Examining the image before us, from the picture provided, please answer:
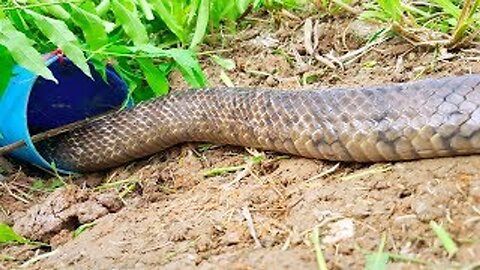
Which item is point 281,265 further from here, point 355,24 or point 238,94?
point 355,24

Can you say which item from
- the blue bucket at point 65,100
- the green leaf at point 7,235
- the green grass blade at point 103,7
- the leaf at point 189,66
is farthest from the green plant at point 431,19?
the green leaf at point 7,235

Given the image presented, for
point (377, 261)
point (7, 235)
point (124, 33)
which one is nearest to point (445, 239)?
point (377, 261)

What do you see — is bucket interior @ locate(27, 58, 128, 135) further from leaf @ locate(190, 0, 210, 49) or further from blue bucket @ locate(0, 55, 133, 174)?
leaf @ locate(190, 0, 210, 49)

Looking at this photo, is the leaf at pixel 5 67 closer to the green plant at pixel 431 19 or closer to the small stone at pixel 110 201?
the small stone at pixel 110 201

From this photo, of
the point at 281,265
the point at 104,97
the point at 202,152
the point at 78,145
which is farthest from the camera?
the point at 104,97

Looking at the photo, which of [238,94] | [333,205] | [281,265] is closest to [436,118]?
[333,205]

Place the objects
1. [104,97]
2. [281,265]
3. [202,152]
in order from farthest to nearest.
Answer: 1. [104,97]
2. [202,152]
3. [281,265]

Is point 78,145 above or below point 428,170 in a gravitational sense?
below
